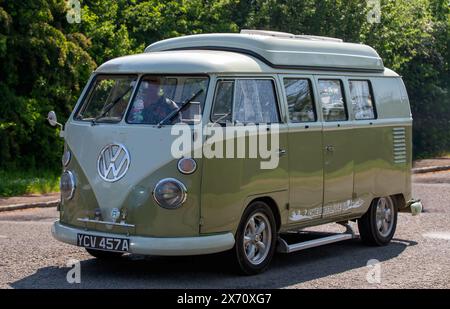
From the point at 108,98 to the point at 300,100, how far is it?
2.17 metres

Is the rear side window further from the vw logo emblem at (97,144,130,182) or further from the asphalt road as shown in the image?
the asphalt road

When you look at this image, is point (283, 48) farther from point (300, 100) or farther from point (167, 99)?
point (167, 99)

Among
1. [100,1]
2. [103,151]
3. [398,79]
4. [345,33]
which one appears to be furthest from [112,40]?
[103,151]

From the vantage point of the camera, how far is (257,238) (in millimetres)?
9859

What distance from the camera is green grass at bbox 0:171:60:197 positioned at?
18.2 meters

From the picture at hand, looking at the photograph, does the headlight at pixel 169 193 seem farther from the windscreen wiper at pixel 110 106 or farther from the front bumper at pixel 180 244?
the windscreen wiper at pixel 110 106

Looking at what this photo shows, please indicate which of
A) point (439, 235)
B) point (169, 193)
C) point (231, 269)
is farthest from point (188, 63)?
point (439, 235)

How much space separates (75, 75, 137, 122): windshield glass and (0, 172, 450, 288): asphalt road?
63.7 inches

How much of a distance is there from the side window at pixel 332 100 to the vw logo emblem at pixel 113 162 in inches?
108

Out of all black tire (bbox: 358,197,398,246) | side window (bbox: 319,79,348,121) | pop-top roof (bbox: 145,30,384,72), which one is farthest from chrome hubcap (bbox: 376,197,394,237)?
pop-top roof (bbox: 145,30,384,72)

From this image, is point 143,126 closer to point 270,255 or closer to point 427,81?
point 270,255

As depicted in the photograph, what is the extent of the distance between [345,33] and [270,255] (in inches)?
611

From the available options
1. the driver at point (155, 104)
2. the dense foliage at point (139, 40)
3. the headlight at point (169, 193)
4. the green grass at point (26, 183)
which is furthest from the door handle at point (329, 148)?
the dense foliage at point (139, 40)
